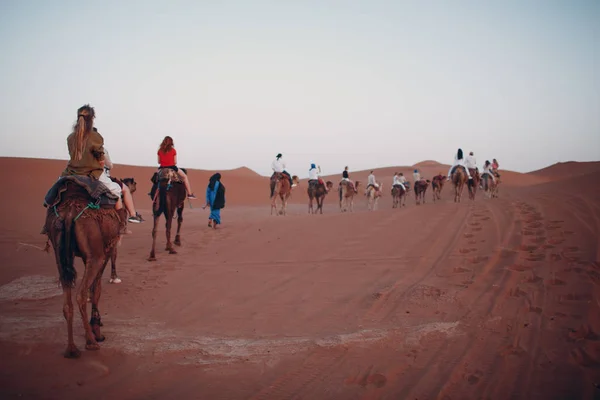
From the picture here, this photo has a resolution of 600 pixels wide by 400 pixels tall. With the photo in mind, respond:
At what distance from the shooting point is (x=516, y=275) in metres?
8.17

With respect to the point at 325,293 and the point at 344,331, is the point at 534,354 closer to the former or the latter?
the point at 344,331

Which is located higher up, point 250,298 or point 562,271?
point 562,271

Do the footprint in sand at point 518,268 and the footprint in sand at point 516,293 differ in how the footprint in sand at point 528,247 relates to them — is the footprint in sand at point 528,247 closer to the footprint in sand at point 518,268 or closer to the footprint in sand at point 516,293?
the footprint in sand at point 518,268

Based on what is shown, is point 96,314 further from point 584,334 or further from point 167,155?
point 167,155

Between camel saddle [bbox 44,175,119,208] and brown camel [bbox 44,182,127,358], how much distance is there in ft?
0.13

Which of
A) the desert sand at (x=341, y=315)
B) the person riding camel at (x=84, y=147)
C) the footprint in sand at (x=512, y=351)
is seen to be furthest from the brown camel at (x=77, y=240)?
the footprint in sand at (x=512, y=351)

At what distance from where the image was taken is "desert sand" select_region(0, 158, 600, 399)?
4570 mm

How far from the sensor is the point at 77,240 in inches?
209

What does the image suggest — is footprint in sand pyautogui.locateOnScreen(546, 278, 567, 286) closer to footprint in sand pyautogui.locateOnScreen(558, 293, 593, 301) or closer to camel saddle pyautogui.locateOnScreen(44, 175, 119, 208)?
footprint in sand pyautogui.locateOnScreen(558, 293, 593, 301)

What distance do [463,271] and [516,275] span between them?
0.97m

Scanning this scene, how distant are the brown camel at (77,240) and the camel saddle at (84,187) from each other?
0.04m

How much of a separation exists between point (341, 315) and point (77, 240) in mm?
3672

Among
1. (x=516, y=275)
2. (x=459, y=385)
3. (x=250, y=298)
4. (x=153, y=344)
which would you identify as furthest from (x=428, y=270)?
(x=153, y=344)

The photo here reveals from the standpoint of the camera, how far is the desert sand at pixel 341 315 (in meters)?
4.57
